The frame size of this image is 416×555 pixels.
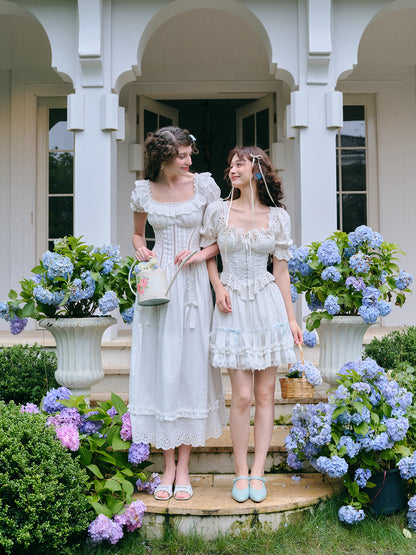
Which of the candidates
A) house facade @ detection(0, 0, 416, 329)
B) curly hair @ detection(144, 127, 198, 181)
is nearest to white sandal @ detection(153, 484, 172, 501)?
curly hair @ detection(144, 127, 198, 181)

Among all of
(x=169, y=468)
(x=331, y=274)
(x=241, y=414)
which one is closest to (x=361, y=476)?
(x=241, y=414)

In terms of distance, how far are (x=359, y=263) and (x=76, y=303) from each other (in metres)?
1.62

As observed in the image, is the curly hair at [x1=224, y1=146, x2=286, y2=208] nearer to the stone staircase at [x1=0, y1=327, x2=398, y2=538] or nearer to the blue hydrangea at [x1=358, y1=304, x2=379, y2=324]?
the blue hydrangea at [x1=358, y1=304, x2=379, y2=324]

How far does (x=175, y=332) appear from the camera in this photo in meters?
2.52

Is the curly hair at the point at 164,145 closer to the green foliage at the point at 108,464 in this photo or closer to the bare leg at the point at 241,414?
the bare leg at the point at 241,414

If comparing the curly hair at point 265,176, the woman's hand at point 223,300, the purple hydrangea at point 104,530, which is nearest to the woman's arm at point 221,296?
the woman's hand at point 223,300

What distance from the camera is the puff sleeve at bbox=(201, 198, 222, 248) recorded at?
8.27 ft

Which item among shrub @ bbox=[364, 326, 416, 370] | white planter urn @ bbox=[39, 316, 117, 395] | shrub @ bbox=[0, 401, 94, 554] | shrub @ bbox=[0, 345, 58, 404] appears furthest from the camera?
shrub @ bbox=[364, 326, 416, 370]

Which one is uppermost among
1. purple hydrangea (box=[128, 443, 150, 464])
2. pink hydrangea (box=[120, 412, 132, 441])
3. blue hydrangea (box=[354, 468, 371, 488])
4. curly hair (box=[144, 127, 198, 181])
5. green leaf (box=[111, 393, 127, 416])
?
curly hair (box=[144, 127, 198, 181])

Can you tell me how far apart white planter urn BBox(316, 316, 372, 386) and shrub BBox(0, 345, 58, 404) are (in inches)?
69.4

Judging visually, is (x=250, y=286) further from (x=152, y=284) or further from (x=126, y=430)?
(x=126, y=430)

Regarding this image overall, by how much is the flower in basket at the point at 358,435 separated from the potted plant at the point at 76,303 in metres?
1.19

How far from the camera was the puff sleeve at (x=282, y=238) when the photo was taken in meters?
2.52

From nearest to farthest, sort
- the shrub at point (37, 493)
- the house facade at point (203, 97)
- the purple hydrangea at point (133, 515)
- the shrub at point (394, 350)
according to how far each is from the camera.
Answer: the shrub at point (37, 493)
the purple hydrangea at point (133, 515)
the shrub at point (394, 350)
the house facade at point (203, 97)
